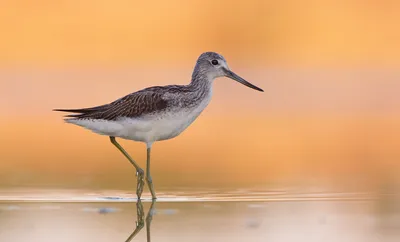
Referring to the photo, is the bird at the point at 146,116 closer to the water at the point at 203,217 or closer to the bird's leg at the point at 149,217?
the water at the point at 203,217

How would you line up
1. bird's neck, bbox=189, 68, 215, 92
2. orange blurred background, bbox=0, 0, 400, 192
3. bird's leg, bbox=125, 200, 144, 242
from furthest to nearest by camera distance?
orange blurred background, bbox=0, 0, 400, 192
bird's neck, bbox=189, 68, 215, 92
bird's leg, bbox=125, 200, 144, 242

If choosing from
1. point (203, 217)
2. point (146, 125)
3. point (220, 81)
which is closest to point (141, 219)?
point (203, 217)

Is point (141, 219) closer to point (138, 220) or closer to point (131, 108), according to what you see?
point (138, 220)

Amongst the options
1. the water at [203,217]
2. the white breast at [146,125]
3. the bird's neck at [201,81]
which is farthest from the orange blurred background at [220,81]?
the water at [203,217]

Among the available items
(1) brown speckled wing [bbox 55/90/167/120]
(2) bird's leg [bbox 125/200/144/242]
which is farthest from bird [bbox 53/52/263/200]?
(2) bird's leg [bbox 125/200/144/242]

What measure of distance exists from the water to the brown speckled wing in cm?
76

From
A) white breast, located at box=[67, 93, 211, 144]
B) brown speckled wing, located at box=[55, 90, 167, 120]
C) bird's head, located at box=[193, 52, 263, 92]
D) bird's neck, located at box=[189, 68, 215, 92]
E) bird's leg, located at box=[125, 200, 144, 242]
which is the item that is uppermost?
bird's head, located at box=[193, 52, 263, 92]

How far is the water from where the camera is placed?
8.81 m

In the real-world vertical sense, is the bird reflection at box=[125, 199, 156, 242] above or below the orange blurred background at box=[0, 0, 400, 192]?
below

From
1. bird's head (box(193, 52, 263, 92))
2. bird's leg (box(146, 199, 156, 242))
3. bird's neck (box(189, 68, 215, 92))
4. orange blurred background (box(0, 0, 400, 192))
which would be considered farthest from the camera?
orange blurred background (box(0, 0, 400, 192))

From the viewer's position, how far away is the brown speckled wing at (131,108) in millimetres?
11562

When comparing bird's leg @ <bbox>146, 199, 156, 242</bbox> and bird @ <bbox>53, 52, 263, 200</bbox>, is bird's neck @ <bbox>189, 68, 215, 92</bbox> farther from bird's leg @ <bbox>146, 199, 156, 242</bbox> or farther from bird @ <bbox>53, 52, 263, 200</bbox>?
bird's leg @ <bbox>146, 199, 156, 242</bbox>

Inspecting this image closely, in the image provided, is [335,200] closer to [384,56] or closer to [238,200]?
[238,200]

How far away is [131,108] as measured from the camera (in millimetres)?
11656
